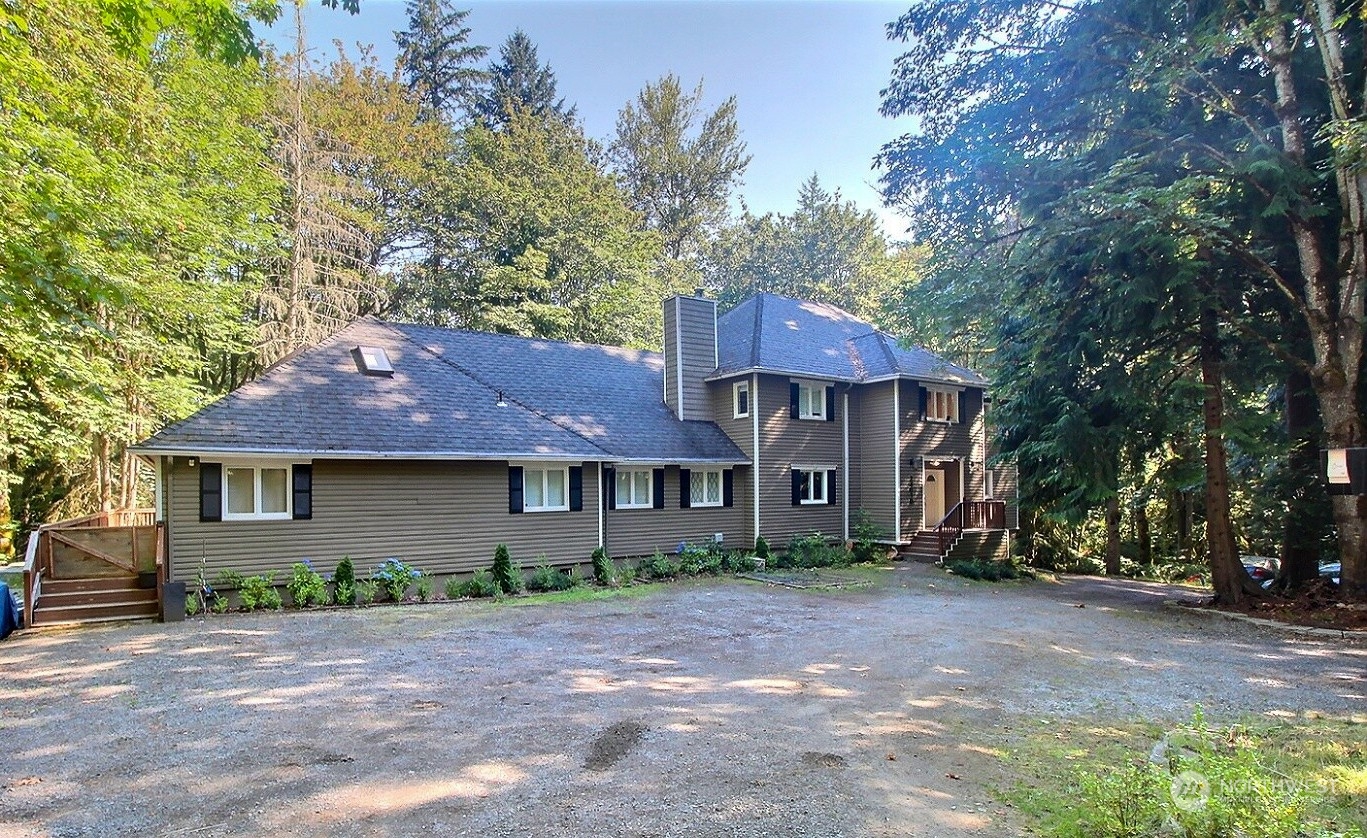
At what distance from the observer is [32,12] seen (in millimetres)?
10195

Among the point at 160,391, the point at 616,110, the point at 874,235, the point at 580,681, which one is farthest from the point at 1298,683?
the point at 616,110

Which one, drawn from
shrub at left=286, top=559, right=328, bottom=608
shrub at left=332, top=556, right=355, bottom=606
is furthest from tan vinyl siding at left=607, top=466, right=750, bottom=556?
shrub at left=286, top=559, right=328, bottom=608

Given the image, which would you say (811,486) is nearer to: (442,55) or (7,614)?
(7,614)

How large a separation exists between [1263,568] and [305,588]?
2138 centimetres

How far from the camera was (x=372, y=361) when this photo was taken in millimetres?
14969

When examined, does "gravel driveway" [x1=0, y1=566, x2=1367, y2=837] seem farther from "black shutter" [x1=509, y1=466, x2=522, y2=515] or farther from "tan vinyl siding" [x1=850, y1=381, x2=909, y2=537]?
"tan vinyl siding" [x1=850, y1=381, x2=909, y2=537]

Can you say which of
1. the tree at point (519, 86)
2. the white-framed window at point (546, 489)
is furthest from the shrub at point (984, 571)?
the tree at point (519, 86)

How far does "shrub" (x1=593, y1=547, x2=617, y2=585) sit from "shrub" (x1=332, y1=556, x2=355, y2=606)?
463cm

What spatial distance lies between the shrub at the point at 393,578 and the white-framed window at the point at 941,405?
14.1 m

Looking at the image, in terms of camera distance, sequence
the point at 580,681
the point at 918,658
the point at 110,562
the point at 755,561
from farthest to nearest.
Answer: the point at 755,561, the point at 110,562, the point at 918,658, the point at 580,681

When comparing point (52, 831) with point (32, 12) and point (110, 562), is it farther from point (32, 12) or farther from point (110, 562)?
point (32, 12)

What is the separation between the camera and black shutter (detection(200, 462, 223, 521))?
11.6 meters

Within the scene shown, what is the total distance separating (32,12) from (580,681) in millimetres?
12276

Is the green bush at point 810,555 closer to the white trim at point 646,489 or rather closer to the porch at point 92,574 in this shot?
the white trim at point 646,489
